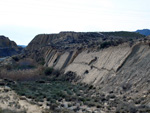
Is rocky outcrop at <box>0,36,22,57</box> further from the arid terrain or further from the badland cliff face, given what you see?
the arid terrain

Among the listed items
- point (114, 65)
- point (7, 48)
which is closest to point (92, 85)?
point (114, 65)

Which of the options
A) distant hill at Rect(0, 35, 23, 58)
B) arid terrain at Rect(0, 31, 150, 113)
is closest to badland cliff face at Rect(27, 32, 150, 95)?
arid terrain at Rect(0, 31, 150, 113)

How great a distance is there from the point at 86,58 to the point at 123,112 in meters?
20.2

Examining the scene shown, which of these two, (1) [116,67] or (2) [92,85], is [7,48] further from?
(1) [116,67]

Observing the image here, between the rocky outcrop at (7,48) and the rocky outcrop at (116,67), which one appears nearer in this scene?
the rocky outcrop at (116,67)

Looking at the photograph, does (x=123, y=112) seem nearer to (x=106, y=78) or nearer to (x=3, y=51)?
(x=106, y=78)

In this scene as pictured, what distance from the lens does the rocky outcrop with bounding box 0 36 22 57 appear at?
10841 cm

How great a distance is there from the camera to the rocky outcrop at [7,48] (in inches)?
4268

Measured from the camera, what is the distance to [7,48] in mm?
110562

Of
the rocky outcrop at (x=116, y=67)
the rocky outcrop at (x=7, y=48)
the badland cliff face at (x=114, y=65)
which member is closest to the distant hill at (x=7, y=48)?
the rocky outcrop at (x=7, y=48)

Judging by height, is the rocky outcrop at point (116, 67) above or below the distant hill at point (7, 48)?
above

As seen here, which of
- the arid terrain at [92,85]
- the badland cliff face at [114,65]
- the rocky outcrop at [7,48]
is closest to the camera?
the arid terrain at [92,85]

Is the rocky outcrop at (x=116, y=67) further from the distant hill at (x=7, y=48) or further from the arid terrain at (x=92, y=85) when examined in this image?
the distant hill at (x=7, y=48)

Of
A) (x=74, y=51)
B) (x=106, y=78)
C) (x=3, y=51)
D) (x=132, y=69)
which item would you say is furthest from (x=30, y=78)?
(x=3, y=51)
